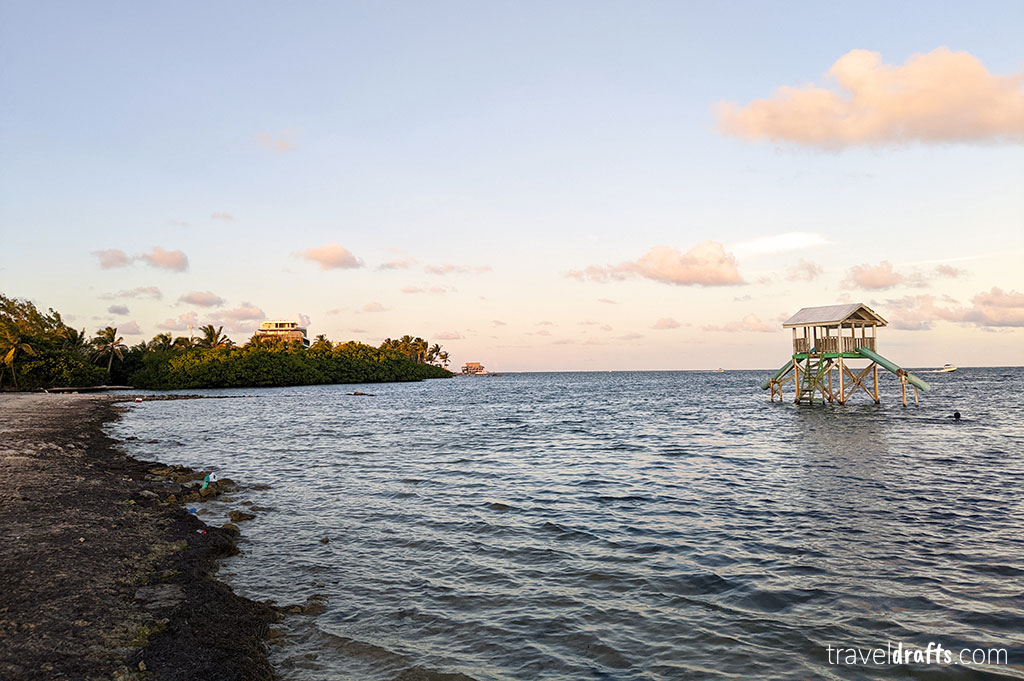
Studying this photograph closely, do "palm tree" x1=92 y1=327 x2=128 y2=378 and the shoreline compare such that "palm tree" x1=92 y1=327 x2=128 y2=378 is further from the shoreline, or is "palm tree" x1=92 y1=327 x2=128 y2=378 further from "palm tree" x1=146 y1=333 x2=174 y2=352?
the shoreline

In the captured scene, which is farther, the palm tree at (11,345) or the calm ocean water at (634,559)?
the palm tree at (11,345)

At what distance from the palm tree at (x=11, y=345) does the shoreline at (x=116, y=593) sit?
90144 millimetres

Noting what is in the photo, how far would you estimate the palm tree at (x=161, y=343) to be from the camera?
12088 cm

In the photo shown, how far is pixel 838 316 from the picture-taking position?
43.8 metres

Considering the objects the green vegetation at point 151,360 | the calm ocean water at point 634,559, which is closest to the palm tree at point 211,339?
the green vegetation at point 151,360

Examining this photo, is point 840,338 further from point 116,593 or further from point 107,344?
point 107,344

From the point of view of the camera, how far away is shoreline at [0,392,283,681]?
586 centimetres

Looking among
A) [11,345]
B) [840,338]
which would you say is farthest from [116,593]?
[11,345]

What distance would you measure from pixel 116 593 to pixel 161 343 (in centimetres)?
13362

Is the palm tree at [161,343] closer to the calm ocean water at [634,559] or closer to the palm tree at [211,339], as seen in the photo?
the palm tree at [211,339]

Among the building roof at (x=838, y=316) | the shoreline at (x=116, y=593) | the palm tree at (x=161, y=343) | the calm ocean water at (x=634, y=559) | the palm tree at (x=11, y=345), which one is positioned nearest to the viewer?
the shoreline at (x=116, y=593)

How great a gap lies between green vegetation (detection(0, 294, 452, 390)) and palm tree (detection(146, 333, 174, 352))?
18 cm

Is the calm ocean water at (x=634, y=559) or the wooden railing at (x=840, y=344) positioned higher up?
the wooden railing at (x=840, y=344)

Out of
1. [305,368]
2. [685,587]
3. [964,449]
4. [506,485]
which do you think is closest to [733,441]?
[964,449]
